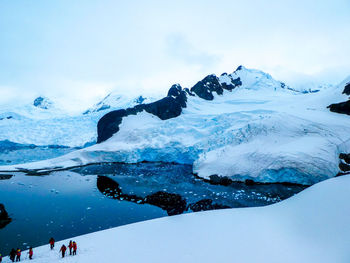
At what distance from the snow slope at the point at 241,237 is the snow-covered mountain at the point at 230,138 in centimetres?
854

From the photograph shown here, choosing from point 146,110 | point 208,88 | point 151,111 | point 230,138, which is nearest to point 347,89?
point 230,138

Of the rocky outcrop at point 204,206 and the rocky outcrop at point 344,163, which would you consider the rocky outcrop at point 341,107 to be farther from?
the rocky outcrop at point 204,206

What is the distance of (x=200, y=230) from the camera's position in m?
12.1

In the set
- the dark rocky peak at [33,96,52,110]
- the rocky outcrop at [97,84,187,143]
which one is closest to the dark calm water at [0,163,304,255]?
the rocky outcrop at [97,84,187,143]

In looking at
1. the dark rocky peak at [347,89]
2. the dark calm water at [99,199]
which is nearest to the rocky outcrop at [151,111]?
the dark calm water at [99,199]

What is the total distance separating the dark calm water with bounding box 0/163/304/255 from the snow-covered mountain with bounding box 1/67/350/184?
260 centimetres

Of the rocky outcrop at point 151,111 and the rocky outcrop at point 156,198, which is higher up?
the rocky outcrop at point 151,111

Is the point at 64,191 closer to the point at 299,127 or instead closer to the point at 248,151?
the point at 248,151

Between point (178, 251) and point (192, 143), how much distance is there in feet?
87.8

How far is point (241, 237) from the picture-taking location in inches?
431

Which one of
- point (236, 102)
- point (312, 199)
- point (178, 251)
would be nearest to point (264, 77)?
point (236, 102)

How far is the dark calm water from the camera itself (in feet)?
47.0

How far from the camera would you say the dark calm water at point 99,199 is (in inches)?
564

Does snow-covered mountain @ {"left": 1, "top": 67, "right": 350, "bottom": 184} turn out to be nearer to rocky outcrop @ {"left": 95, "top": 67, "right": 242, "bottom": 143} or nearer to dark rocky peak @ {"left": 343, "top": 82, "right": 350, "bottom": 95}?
rocky outcrop @ {"left": 95, "top": 67, "right": 242, "bottom": 143}
